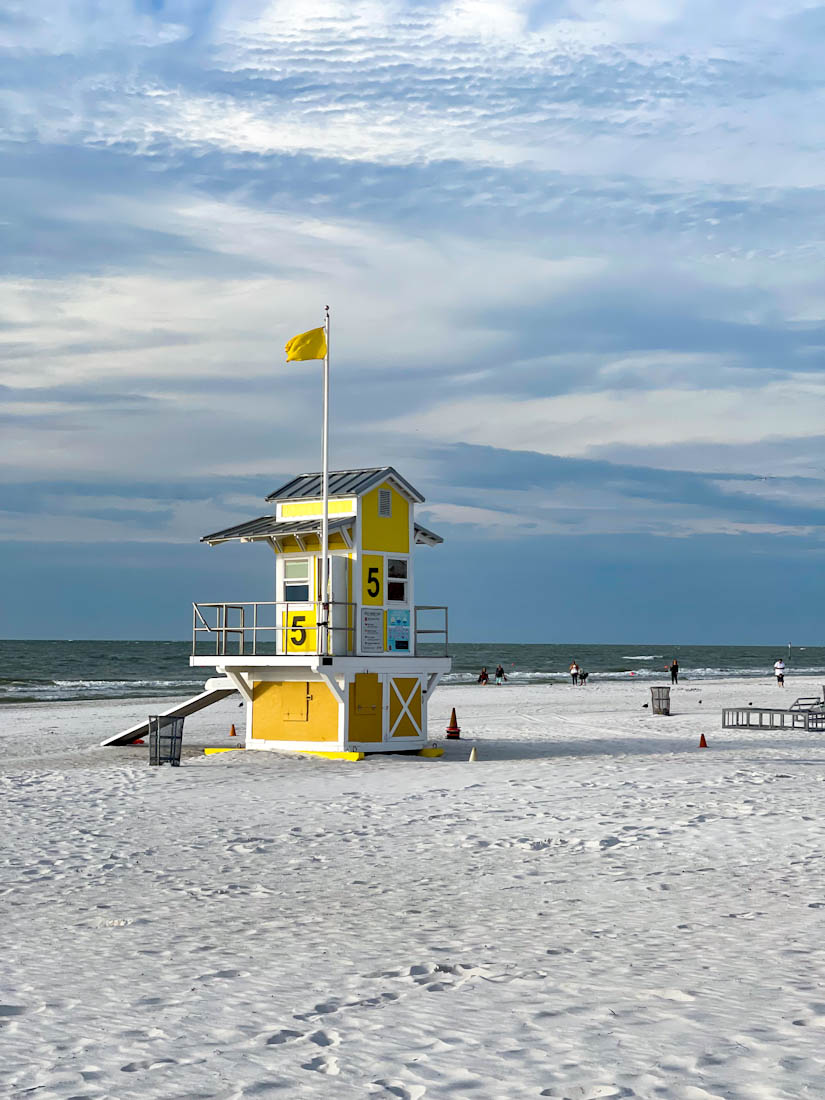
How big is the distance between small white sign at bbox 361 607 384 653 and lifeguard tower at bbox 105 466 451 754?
25 mm

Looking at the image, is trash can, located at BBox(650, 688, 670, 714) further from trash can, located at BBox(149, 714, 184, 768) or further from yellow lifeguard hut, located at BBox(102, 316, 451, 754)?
trash can, located at BBox(149, 714, 184, 768)

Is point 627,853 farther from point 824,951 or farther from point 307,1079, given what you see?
point 307,1079

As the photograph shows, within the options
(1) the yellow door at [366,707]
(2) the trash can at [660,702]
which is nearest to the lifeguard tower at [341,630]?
(1) the yellow door at [366,707]

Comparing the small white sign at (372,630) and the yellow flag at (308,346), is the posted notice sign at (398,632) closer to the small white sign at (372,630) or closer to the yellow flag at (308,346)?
the small white sign at (372,630)

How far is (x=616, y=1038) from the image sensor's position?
6852 millimetres

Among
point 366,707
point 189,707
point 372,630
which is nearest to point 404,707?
point 366,707

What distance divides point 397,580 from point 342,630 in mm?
1816

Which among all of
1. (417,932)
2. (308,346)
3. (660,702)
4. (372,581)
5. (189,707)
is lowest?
(417,932)

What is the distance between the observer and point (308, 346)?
24.1 metres

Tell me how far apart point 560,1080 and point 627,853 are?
23.7 ft

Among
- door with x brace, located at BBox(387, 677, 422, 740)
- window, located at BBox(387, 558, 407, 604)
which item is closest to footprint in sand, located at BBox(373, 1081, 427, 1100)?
door with x brace, located at BBox(387, 677, 422, 740)

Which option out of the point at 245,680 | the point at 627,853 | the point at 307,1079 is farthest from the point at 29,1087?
the point at 245,680

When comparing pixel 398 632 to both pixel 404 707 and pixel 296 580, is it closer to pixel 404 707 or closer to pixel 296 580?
pixel 404 707

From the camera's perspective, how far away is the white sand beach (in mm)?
6457
